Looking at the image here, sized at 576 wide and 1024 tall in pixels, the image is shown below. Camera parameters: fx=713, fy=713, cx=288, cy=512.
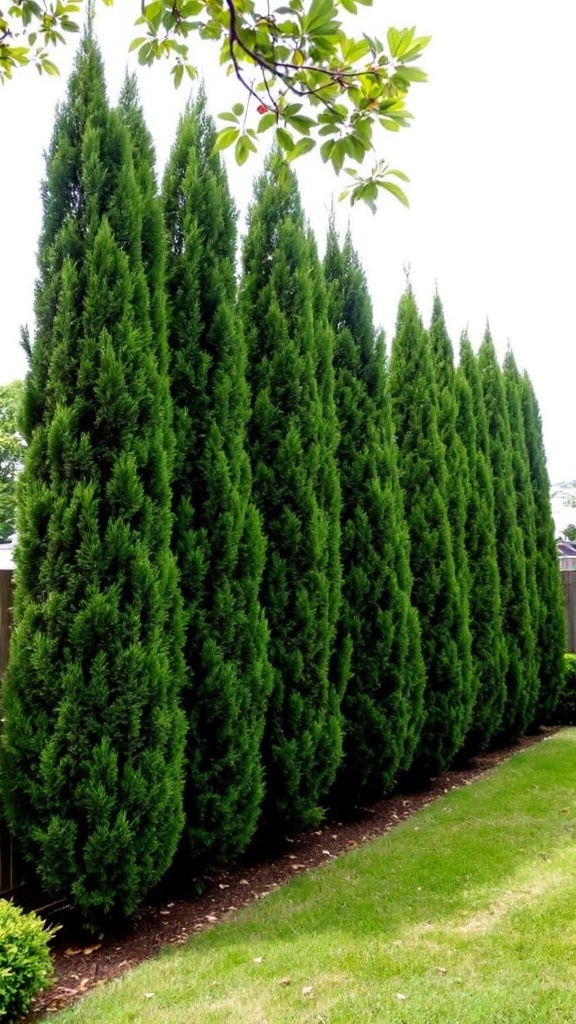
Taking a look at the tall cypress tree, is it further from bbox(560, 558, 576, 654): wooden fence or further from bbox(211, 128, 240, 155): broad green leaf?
bbox(560, 558, 576, 654): wooden fence

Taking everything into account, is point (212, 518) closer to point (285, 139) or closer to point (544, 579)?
point (285, 139)

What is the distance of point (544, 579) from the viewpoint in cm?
1068

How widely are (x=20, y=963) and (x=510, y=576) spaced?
7723 millimetres

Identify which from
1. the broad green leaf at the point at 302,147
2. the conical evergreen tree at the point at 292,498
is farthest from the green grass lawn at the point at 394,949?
the broad green leaf at the point at 302,147

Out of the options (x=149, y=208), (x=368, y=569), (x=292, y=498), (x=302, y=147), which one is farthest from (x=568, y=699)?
(x=302, y=147)

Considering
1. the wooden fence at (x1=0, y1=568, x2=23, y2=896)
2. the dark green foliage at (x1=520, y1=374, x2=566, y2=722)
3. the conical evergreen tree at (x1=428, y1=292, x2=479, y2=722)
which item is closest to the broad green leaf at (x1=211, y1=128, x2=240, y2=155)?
the wooden fence at (x1=0, y1=568, x2=23, y2=896)

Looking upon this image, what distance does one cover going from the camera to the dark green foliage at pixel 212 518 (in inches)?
177

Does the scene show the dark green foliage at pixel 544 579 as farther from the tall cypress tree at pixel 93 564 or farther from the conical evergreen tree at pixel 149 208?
the conical evergreen tree at pixel 149 208

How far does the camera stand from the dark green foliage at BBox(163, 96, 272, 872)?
450 cm

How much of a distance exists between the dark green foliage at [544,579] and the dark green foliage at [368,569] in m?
4.37

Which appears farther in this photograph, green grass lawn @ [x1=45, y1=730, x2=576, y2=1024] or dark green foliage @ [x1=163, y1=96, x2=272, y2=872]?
dark green foliage @ [x1=163, y1=96, x2=272, y2=872]

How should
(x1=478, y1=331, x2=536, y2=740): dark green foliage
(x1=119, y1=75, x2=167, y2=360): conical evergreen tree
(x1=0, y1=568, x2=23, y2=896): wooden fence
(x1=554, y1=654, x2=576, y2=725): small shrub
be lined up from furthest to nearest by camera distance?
1. (x1=554, y1=654, x2=576, y2=725): small shrub
2. (x1=478, y1=331, x2=536, y2=740): dark green foliage
3. (x1=119, y1=75, x2=167, y2=360): conical evergreen tree
4. (x1=0, y1=568, x2=23, y2=896): wooden fence

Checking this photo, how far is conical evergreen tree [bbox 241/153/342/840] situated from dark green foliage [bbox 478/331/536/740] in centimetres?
428

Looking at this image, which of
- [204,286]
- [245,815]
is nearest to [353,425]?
[204,286]
